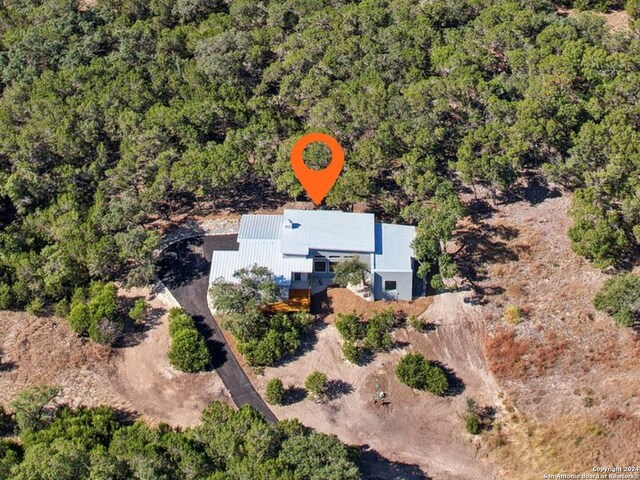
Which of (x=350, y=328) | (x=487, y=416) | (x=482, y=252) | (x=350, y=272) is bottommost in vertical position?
(x=487, y=416)

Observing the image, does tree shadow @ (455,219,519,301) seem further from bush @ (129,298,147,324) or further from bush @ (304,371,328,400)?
bush @ (129,298,147,324)

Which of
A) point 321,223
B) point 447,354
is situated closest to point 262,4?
point 321,223

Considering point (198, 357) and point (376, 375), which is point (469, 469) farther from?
point (198, 357)

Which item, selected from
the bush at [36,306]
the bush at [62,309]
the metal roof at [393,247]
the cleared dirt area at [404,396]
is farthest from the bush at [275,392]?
the bush at [36,306]

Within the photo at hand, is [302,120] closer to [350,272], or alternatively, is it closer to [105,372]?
[350,272]

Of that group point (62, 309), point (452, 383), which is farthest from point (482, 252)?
point (62, 309)

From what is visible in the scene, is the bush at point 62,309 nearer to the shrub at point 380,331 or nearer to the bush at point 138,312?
the bush at point 138,312
